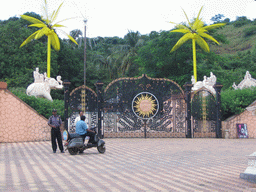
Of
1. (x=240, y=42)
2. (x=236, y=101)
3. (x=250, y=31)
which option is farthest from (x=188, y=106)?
(x=250, y=31)

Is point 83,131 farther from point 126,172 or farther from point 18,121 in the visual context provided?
point 18,121

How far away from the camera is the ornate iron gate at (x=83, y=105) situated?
1552 cm

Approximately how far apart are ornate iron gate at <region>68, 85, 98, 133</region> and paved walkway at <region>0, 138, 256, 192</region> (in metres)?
5.46

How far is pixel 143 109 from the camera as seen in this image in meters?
16.2

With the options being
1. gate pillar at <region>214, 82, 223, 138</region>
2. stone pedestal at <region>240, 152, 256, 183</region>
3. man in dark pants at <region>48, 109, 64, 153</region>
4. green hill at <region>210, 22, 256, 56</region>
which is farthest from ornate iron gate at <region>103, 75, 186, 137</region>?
green hill at <region>210, 22, 256, 56</region>

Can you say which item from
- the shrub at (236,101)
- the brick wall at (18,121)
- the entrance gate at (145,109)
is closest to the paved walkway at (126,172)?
the brick wall at (18,121)

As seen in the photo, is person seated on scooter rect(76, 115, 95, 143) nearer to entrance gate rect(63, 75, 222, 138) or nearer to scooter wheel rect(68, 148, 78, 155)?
scooter wheel rect(68, 148, 78, 155)

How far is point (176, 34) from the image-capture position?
3142 cm

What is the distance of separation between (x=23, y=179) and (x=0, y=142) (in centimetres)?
837

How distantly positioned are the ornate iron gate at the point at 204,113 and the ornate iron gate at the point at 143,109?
0.69 meters

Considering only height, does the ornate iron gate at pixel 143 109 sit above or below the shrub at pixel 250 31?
below

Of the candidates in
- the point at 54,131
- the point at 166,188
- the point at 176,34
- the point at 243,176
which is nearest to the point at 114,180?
the point at 166,188

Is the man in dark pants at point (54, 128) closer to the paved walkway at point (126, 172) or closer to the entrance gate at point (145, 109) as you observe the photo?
the paved walkway at point (126, 172)

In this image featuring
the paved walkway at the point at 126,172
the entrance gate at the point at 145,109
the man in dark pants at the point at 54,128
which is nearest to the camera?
the paved walkway at the point at 126,172
